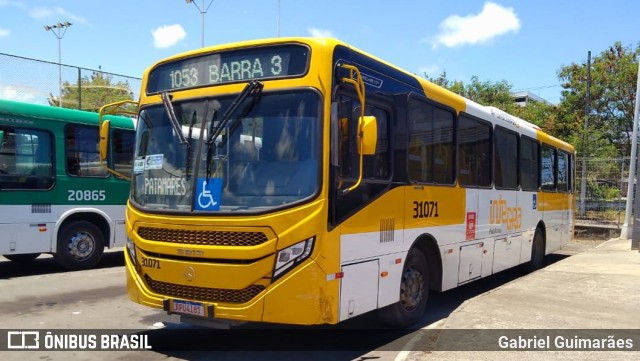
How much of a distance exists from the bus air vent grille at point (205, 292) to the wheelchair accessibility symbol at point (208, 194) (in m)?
0.78

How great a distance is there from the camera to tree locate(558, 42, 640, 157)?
32094 millimetres

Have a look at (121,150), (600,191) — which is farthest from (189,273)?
(600,191)

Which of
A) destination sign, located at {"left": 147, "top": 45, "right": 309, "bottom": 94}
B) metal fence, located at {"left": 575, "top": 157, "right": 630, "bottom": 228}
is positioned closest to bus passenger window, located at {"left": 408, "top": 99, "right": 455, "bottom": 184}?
destination sign, located at {"left": 147, "top": 45, "right": 309, "bottom": 94}

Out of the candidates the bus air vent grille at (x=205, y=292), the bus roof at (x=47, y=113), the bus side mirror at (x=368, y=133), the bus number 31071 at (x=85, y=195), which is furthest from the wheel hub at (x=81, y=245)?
the bus side mirror at (x=368, y=133)

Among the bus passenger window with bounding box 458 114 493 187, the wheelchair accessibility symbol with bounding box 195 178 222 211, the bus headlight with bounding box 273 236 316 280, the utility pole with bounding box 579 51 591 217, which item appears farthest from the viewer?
the utility pole with bounding box 579 51 591 217

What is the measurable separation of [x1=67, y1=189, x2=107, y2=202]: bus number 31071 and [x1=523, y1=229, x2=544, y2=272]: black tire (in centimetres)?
932

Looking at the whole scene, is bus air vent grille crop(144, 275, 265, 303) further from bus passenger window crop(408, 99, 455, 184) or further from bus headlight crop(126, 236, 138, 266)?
bus passenger window crop(408, 99, 455, 184)

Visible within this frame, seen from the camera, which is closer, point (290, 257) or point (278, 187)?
point (290, 257)

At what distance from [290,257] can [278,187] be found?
66 centimetres

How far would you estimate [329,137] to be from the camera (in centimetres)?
503

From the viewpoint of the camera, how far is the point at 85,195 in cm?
1097

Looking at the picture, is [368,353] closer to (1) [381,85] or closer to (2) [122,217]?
(1) [381,85]

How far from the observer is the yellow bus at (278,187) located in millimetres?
4891

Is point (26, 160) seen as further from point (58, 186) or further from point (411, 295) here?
point (411, 295)
